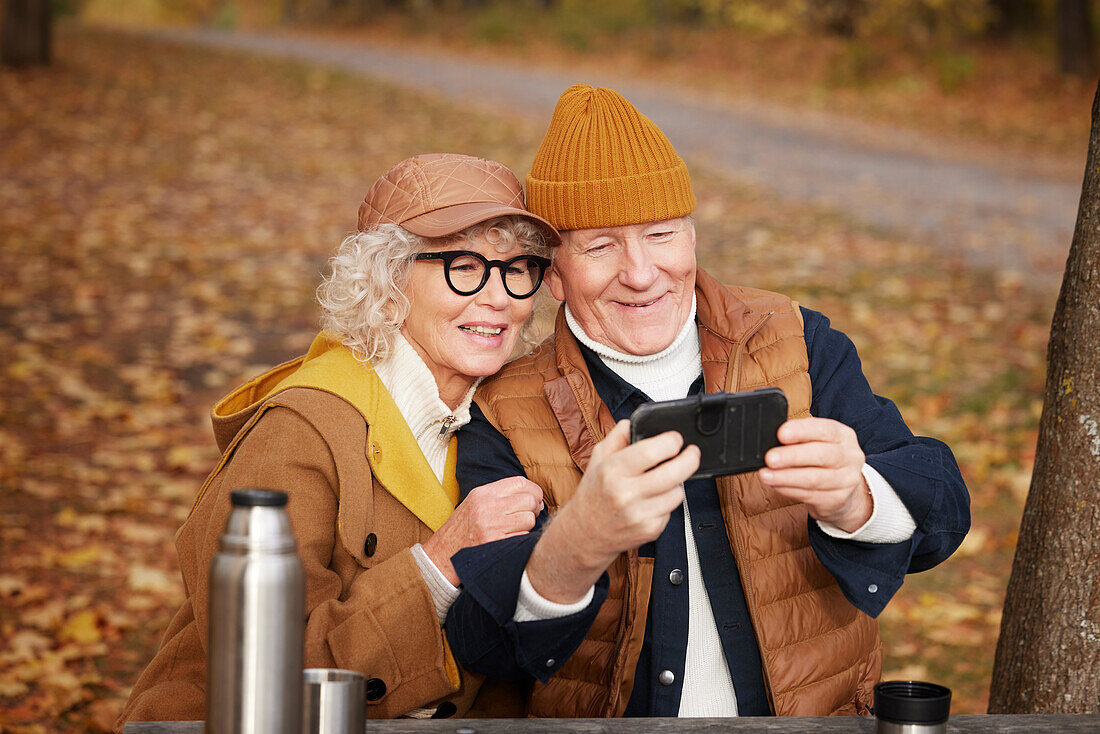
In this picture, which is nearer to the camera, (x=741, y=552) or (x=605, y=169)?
(x=741, y=552)

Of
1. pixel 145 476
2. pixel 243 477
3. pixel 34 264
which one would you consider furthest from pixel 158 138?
pixel 243 477

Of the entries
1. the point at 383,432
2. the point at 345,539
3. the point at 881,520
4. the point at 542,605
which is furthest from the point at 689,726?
the point at 383,432

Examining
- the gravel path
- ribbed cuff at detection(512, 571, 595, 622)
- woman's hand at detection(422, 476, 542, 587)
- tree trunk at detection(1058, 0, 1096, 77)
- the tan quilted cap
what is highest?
tree trunk at detection(1058, 0, 1096, 77)

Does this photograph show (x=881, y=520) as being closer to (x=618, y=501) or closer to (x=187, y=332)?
(x=618, y=501)

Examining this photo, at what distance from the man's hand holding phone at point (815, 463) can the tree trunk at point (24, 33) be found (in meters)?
16.1

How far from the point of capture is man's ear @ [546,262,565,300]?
8.73ft

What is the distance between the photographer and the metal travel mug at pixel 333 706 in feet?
5.19

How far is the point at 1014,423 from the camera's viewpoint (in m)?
5.99

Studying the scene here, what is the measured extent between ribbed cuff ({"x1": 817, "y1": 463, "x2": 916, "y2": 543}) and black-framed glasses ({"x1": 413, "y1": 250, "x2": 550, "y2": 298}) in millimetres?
849

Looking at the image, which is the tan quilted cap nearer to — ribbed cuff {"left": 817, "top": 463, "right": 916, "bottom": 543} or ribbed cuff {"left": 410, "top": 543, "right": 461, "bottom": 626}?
ribbed cuff {"left": 410, "top": 543, "right": 461, "bottom": 626}

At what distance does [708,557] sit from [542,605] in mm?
473

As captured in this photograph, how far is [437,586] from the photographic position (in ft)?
7.47

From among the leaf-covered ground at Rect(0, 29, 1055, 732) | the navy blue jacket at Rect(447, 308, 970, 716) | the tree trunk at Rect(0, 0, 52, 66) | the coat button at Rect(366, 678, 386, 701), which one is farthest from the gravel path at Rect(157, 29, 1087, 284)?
the coat button at Rect(366, 678, 386, 701)

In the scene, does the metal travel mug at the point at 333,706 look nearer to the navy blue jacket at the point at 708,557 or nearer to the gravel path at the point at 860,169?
the navy blue jacket at the point at 708,557
